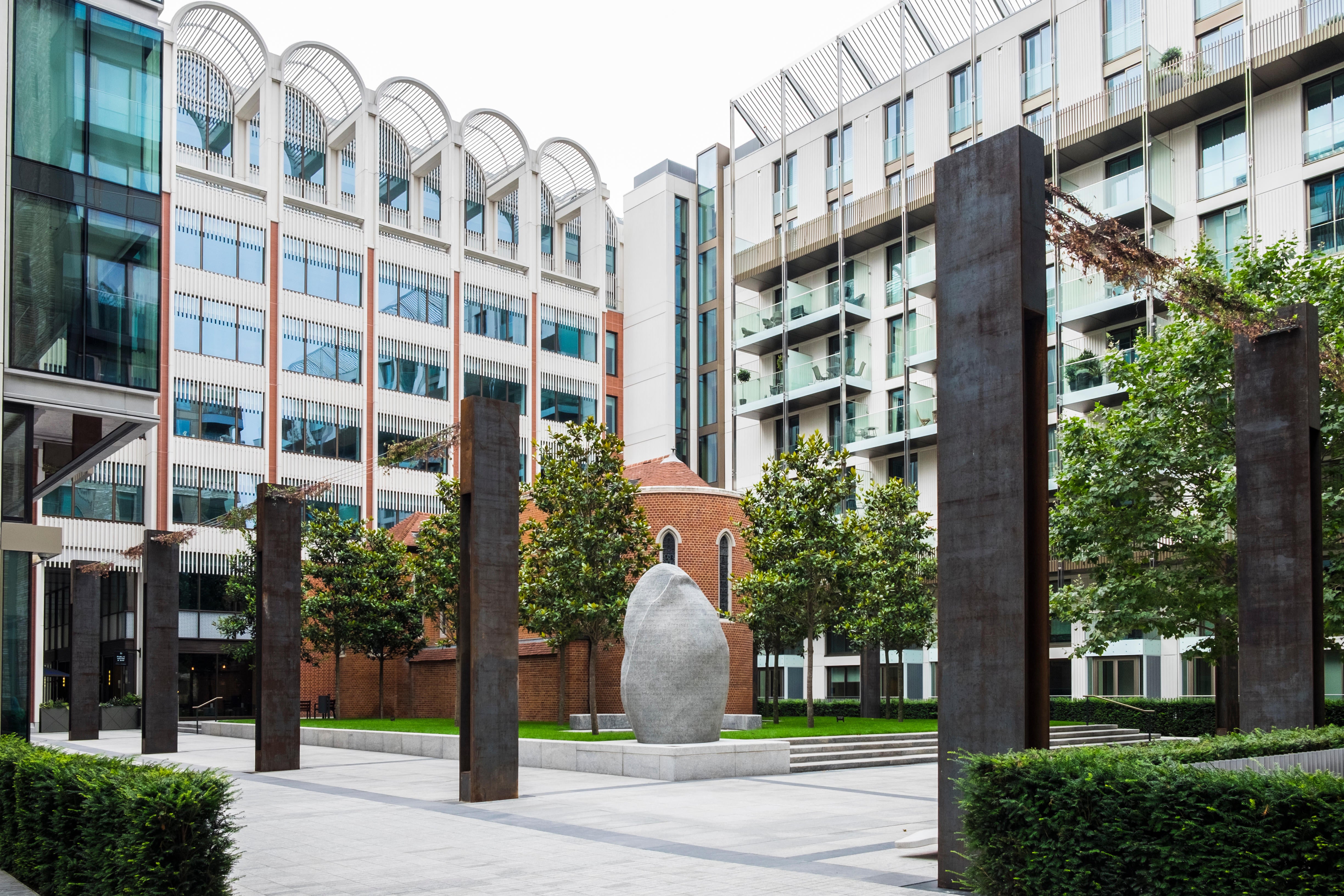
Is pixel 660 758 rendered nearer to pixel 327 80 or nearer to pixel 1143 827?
pixel 1143 827

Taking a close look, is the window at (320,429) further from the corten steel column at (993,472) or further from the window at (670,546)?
the corten steel column at (993,472)

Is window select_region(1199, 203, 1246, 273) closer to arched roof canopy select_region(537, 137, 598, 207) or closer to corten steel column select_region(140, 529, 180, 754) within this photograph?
corten steel column select_region(140, 529, 180, 754)

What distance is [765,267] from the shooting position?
49.2m

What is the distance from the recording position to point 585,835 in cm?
1248

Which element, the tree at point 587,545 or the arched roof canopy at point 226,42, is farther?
the arched roof canopy at point 226,42

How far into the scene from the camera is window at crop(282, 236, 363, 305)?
161ft

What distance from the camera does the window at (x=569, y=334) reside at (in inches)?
2293

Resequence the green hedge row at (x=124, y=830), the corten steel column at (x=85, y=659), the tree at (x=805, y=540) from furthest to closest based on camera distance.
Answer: the corten steel column at (x=85, y=659)
the tree at (x=805, y=540)
the green hedge row at (x=124, y=830)

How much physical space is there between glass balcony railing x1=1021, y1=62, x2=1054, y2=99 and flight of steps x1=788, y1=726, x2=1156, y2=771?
22.5m

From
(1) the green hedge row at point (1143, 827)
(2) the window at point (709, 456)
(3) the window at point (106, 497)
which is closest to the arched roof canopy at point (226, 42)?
(3) the window at point (106, 497)

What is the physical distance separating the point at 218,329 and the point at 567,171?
21.6 metres

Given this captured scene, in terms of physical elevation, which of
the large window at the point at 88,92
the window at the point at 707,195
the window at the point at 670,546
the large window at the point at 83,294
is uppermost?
the window at the point at 707,195

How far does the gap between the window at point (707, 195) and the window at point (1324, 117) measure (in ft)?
105

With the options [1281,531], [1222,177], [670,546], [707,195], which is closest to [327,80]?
[707,195]
